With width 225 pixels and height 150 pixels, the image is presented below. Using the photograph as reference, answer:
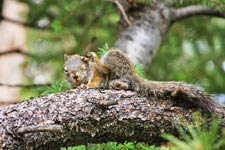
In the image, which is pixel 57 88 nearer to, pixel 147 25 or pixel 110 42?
pixel 147 25

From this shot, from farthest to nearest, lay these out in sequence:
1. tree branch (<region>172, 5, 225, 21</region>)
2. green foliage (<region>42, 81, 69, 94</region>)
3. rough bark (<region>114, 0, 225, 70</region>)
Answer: tree branch (<region>172, 5, 225, 21</region>) → rough bark (<region>114, 0, 225, 70</region>) → green foliage (<region>42, 81, 69, 94</region>)

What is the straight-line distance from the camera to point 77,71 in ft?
10.8

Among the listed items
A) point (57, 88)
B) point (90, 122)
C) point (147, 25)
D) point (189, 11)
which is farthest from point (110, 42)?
point (90, 122)

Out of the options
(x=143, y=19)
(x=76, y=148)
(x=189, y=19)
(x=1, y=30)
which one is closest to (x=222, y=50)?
(x=189, y=19)

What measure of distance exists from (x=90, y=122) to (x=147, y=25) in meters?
1.75

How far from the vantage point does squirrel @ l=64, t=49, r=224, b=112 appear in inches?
88.0

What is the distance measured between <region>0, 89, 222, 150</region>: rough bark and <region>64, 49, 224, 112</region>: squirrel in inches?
2.2

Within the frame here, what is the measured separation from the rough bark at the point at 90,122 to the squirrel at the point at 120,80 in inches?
2.2

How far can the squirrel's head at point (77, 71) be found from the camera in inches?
127

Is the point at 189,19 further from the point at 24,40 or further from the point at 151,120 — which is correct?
the point at 24,40

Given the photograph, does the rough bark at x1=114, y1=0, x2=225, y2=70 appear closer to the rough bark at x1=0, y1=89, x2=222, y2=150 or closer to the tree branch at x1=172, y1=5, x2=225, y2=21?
the tree branch at x1=172, y1=5, x2=225, y2=21

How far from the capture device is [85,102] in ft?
7.38

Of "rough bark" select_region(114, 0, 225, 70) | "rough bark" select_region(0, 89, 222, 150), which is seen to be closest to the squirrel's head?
"rough bark" select_region(114, 0, 225, 70)

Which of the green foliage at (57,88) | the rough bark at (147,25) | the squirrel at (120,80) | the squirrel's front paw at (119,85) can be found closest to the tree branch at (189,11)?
the rough bark at (147,25)
